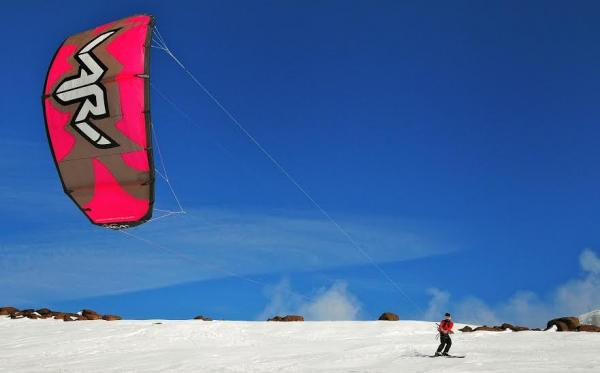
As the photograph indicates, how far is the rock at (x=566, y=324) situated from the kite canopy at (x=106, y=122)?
575 inches

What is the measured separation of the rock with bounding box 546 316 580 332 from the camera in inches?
830

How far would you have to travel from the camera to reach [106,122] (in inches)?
646

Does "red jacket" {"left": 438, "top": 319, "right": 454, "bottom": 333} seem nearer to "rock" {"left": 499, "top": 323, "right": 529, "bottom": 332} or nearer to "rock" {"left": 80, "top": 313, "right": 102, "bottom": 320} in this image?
"rock" {"left": 499, "top": 323, "right": 529, "bottom": 332}

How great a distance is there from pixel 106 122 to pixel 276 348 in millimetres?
8911

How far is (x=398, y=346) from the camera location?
18.7 m

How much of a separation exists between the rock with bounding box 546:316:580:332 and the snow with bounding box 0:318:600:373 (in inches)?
49.6

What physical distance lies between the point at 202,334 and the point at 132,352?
3.13 metres

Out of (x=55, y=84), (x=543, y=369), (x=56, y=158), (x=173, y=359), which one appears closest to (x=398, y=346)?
(x=543, y=369)

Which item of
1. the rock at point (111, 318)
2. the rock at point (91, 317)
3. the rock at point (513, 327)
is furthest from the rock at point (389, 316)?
the rock at point (91, 317)

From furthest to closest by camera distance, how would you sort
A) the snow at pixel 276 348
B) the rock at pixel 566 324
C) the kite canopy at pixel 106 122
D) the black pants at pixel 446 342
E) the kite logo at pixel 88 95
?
the rock at pixel 566 324 → the black pants at pixel 446 342 → the kite logo at pixel 88 95 → the kite canopy at pixel 106 122 → the snow at pixel 276 348

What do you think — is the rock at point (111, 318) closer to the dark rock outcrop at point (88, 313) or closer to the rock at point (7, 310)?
the dark rock outcrop at point (88, 313)

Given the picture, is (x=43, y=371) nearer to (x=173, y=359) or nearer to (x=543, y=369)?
(x=173, y=359)

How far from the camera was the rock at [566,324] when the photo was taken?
21.1 metres

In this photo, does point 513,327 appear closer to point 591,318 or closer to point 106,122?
point 106,122
